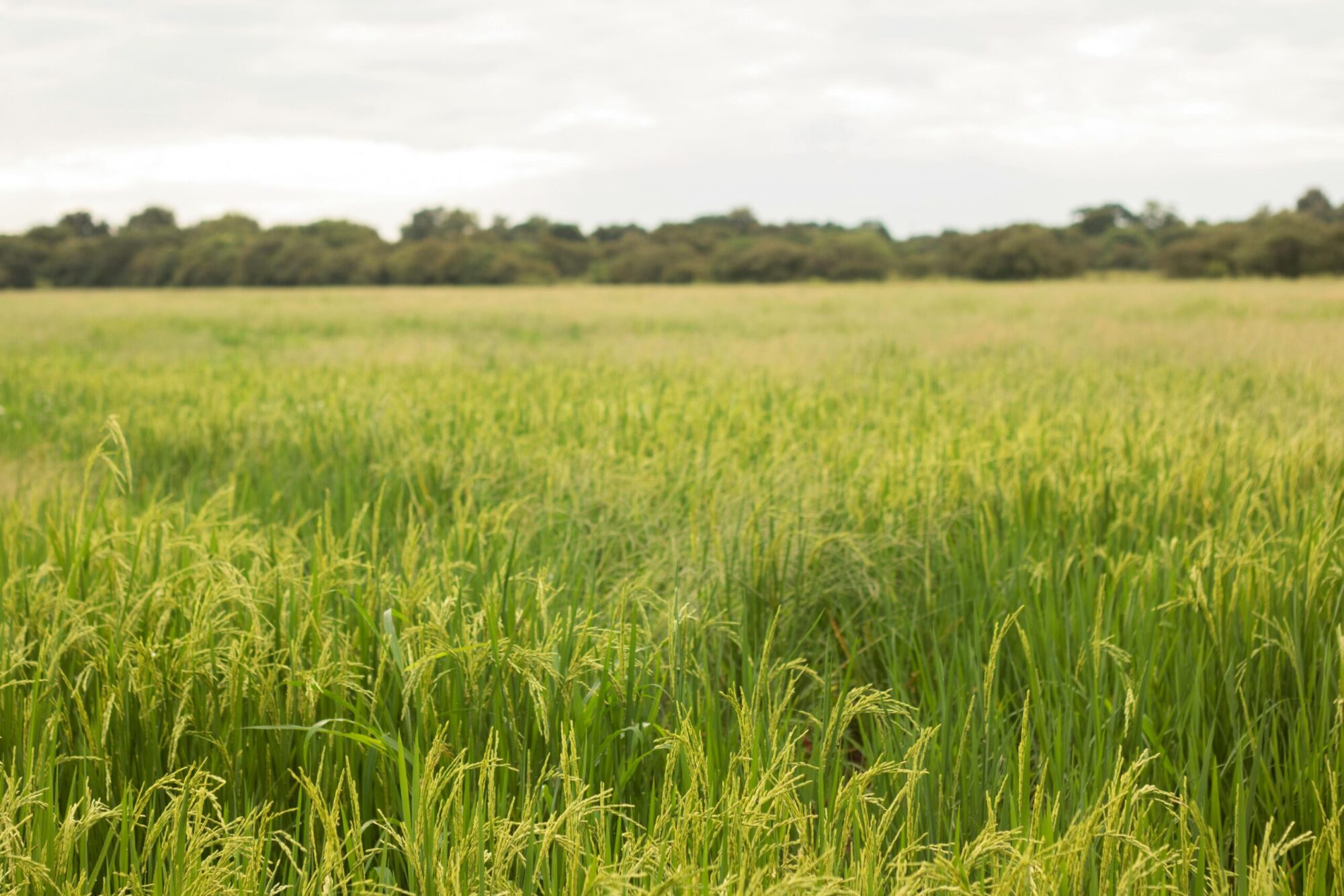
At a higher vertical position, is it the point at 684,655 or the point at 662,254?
the point at 662,254

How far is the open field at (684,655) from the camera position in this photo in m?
1.27

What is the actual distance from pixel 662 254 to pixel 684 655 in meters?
58.9

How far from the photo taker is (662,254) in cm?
5922

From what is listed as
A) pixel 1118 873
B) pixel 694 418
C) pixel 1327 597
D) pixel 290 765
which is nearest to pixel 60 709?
pixel 290 765

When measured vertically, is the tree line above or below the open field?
above

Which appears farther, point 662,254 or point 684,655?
point 662,254

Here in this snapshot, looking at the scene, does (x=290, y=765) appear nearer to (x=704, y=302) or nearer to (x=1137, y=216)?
(x=704, y=302)

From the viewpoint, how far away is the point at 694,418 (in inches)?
192

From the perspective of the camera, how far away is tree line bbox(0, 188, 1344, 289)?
4972cm

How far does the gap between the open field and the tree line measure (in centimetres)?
4792

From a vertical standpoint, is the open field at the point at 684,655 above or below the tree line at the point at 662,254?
below

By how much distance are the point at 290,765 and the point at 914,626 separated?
150cm

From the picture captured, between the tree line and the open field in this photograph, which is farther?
the tree line

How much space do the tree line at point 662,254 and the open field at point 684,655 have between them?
47.9 m
